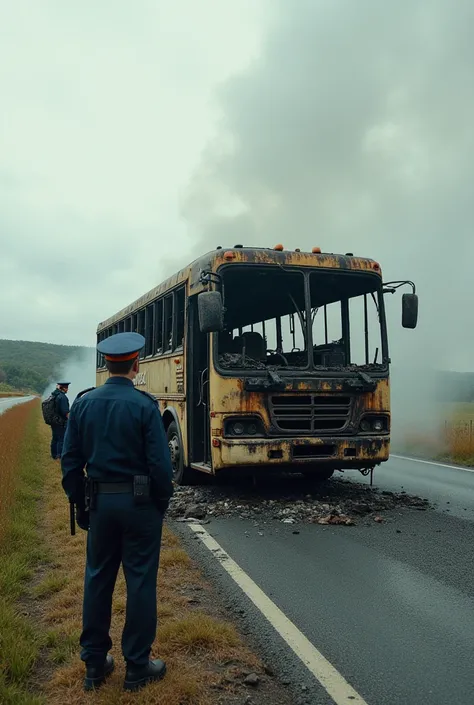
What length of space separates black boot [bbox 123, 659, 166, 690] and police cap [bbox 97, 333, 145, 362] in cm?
150

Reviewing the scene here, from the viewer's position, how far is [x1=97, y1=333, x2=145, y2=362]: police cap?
10.5 feet

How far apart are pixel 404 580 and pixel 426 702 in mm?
1905

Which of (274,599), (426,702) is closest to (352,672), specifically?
(426,702)

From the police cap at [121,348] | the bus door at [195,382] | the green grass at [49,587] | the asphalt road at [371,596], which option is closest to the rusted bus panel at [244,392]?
the bus door at [195,382]

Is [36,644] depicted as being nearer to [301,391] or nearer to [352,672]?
[352,672]

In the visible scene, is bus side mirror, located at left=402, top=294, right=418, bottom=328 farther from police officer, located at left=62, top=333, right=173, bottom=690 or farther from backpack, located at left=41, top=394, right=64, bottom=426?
backpack, located at left=41, top=394, right=64, bottom=426

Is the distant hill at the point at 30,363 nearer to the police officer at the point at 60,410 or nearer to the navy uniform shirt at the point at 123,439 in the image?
the police officer at the point at 60,410

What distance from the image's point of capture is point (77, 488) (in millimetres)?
3264

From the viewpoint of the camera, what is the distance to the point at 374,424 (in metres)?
7.88

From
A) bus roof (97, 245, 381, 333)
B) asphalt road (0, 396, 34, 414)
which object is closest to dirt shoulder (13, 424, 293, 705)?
bus roof (97, 245, 381, 333)

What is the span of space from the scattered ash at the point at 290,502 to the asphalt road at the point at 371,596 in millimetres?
278

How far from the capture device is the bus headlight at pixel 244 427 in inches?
288

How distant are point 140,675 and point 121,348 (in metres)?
1.60

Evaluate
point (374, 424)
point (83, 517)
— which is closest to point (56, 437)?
point (374, 424)
